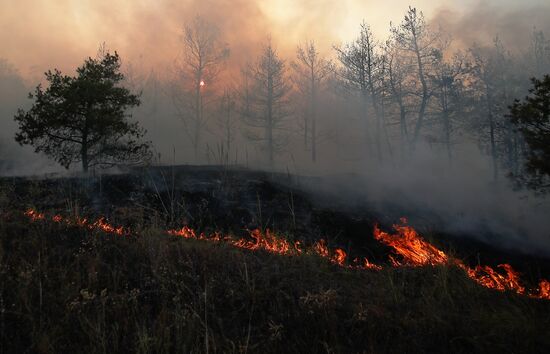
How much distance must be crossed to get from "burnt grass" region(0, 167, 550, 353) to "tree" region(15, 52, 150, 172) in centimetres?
747

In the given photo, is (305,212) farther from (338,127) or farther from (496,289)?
(338,127)

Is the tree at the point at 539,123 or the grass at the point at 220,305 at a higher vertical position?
the tree at the point at 539,123

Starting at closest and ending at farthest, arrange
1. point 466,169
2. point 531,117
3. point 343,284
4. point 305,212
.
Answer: point 343,284 < point 531,117 < point 305,212 < point 466,169

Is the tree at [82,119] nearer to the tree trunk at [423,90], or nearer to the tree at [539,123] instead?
the tree at [539,123]

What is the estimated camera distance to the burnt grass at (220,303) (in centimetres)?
330

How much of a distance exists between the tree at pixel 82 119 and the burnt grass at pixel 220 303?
7468mm

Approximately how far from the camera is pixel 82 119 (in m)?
13.5

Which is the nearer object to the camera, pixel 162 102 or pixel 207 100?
pixel 207 100

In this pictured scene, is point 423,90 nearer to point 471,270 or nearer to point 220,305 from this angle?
point 471,270

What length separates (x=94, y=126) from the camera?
13617 mm

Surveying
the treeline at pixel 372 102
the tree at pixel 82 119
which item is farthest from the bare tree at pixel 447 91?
the tree at pixel 82 119

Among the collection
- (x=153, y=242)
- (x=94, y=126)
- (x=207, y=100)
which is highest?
(x=207, y=100)

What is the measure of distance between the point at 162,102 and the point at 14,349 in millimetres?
36660

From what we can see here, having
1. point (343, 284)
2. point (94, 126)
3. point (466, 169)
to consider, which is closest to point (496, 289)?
point (343, 284)
